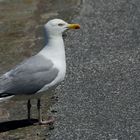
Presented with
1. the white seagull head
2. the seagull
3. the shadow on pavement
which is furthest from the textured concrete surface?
the white seagull head

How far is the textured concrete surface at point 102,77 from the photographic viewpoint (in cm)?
679

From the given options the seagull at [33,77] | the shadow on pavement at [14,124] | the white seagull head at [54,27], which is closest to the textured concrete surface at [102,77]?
the shadow on pavement at [14,124]

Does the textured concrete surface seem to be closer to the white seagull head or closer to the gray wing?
the gray wing

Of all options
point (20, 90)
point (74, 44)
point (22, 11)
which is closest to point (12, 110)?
point (20, 90)

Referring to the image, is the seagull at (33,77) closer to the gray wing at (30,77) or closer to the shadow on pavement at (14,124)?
the gray wing at (30,77)

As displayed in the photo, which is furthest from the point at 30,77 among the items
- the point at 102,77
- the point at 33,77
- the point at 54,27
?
the point at 102,77

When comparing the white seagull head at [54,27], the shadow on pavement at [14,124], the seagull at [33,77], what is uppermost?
the white seagull head at [54,27]

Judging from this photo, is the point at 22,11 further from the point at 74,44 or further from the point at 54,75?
the point at 54,75

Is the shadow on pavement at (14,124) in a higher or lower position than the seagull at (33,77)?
lower

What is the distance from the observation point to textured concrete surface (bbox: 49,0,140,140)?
6.79 m

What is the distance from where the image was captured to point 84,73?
8.50m

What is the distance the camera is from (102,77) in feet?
27.2

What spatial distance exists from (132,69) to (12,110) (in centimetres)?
195

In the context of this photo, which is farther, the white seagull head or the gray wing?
the white seagull head
